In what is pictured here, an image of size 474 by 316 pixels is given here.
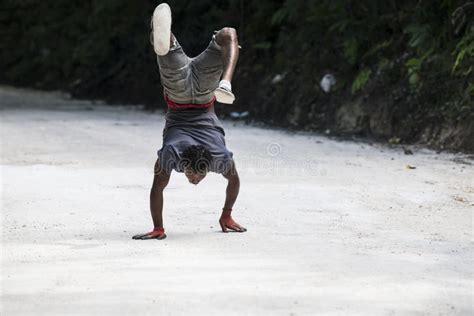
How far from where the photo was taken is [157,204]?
7.27 m

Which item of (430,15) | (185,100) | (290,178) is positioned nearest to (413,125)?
(430,15)

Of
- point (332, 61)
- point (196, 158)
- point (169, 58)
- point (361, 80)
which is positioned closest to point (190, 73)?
point (169, 58)

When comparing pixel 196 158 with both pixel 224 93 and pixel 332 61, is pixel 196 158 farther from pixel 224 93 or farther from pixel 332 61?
pixel 332 61

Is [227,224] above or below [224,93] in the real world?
below

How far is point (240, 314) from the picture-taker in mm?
5141

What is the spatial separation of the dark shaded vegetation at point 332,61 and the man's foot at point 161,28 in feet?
24.7

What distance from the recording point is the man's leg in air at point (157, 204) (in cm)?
721

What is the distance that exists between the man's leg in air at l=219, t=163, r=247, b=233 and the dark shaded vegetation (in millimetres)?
6604

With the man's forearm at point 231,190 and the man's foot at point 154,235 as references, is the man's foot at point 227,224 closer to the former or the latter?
the man's forearm at point 231,190

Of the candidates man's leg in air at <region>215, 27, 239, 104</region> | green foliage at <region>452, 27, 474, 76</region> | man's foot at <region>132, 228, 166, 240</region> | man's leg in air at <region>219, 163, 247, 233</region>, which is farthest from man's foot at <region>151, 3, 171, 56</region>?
green foliage at <region>452, 27, 474, 76</region>

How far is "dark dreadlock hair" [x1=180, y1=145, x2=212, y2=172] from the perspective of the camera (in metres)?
7.12

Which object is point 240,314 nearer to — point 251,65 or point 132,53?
point 251,65

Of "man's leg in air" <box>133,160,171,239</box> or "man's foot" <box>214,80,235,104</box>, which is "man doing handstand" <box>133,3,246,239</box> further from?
A: "man's foot" <box>214,80,235,104</box>

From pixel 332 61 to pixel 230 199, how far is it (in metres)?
11.7
